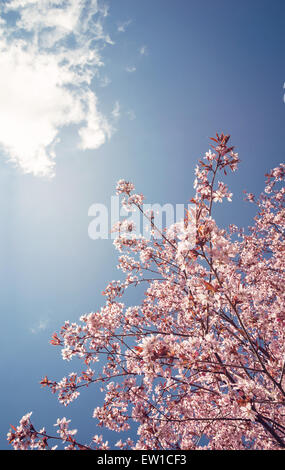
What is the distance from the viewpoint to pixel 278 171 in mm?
11039

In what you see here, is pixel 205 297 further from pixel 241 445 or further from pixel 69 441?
pixel 241 445

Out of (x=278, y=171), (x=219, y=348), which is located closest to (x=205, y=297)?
(x=219, y=348)

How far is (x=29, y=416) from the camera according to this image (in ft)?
13.1

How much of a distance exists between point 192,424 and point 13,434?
700 centimetres

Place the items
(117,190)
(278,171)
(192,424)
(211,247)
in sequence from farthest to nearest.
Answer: (278,171)
(192,424)
(117,190)
(211,247)

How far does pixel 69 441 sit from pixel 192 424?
6.30 m

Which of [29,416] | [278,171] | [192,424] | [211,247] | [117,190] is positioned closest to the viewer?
[211,247]
